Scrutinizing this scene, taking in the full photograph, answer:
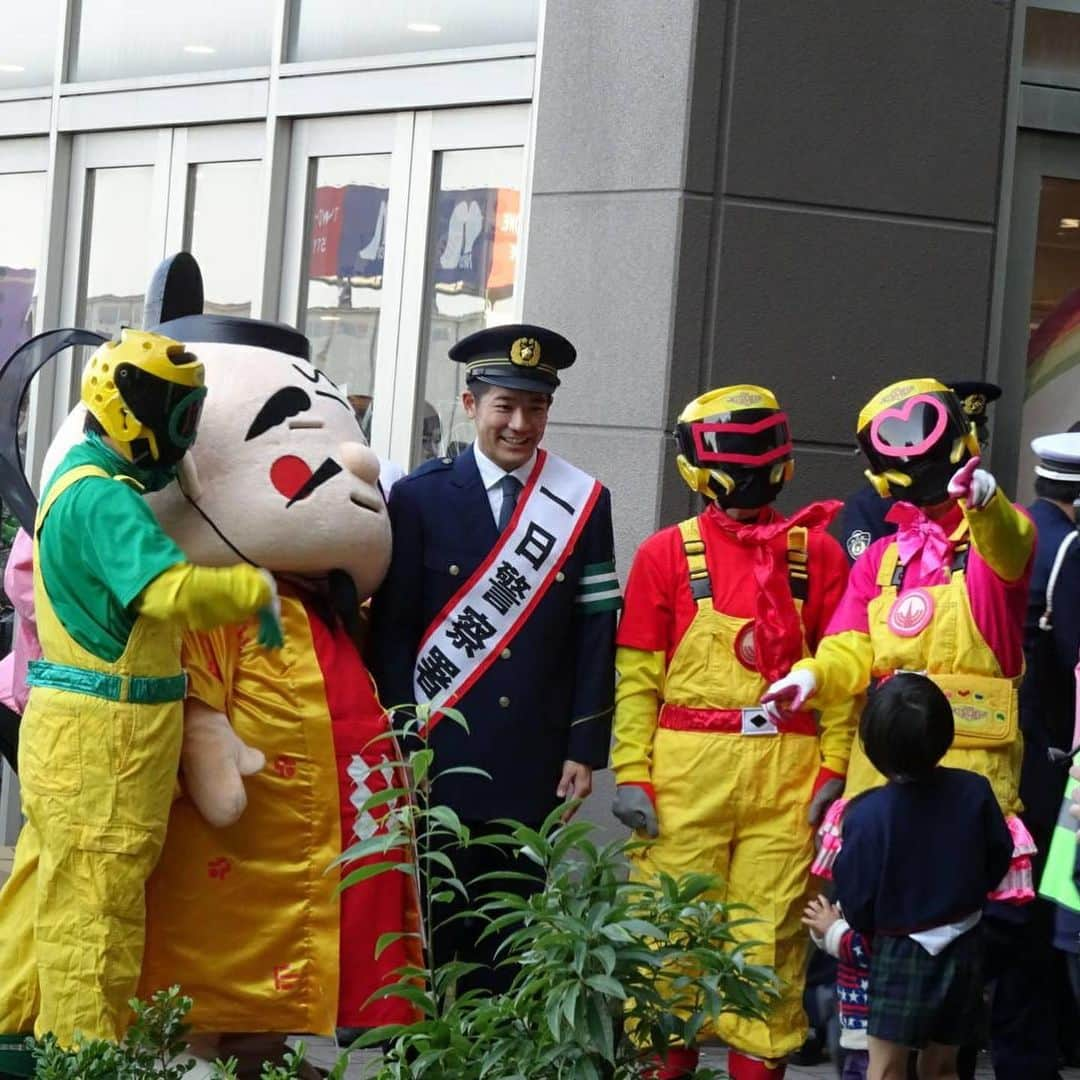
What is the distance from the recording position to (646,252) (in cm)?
770

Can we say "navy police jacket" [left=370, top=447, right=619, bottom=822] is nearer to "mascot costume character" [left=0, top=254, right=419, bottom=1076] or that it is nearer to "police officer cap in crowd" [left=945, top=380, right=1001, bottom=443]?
"mascot costume character" [left=0, top=254, right=419, bottom=1076]

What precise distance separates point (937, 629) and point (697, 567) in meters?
0.66

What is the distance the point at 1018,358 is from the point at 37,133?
A: 18.4ft

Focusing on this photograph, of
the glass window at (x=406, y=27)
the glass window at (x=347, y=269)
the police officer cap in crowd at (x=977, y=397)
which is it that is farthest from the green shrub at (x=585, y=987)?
the glass window at (x=347, y=269)

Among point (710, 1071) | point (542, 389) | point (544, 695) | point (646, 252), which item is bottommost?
point (710, 1071)

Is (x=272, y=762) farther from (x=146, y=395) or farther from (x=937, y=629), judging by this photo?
(x=937, y=629)

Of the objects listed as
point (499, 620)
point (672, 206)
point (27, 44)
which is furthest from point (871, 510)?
point (27, 44)

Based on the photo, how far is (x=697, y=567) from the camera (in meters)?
5.75

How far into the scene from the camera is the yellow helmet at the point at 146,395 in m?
4.84

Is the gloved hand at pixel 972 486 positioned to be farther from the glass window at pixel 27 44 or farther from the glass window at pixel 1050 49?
the glass window at pixel 27 44

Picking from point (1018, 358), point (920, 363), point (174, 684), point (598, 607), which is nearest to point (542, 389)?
point (598, 607)

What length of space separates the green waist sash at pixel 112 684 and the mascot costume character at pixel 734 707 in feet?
4.53

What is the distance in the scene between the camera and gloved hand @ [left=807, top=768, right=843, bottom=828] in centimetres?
564

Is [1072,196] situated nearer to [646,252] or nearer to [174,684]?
[646,252]
